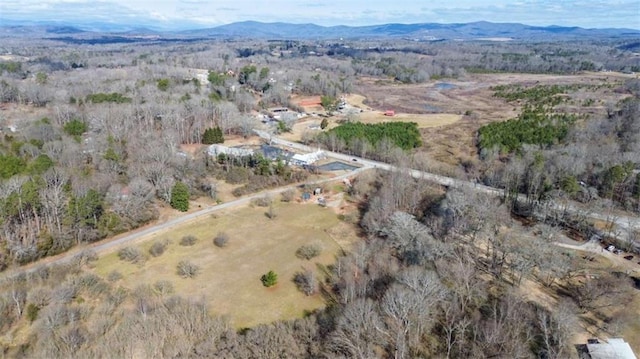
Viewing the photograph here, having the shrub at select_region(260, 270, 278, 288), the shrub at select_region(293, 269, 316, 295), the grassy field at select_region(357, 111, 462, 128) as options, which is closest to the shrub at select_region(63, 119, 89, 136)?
the shrub at select_region(260, 270, 278, 288)

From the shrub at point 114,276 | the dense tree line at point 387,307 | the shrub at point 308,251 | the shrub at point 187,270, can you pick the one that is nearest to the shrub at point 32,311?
the dense tree line at point 387,307

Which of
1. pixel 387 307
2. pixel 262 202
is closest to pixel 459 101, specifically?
pixel 262 202

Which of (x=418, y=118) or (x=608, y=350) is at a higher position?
(x=418, y=118)

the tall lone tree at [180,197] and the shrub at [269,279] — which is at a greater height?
the tall lone tree at [180,197]

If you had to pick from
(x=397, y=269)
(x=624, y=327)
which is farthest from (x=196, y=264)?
(x=624, y=327)

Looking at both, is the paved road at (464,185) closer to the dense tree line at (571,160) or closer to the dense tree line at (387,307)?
the dense tree line at (571,160)

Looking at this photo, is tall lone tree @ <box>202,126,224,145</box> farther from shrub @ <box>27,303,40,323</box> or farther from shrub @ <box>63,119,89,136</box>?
shrub @ <box>27,303,40,323</box>

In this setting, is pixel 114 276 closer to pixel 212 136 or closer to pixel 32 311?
pixel 32 311
